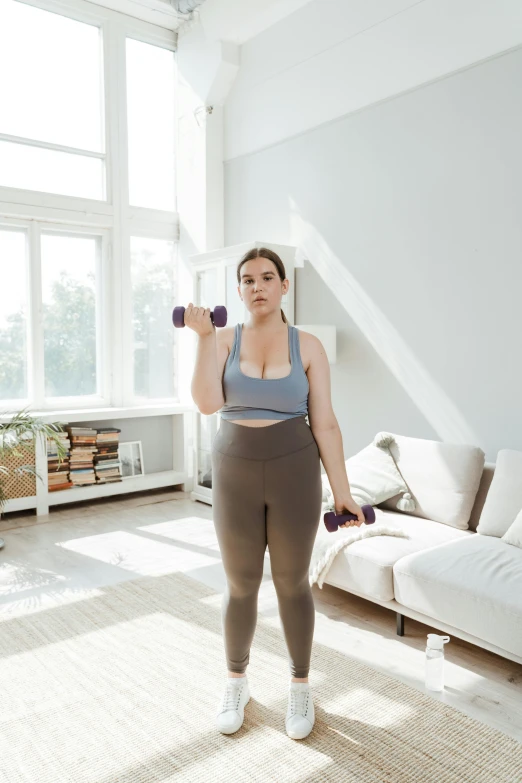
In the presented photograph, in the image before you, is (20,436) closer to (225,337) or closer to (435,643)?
(225,337)

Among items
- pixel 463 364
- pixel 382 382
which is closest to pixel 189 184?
pixel 382 382

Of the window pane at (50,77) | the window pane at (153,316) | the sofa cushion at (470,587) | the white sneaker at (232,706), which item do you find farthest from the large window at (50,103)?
the white sneaker at (232,706)

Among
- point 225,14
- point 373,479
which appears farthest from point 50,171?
point 373,479

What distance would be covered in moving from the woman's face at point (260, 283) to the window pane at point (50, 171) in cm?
363

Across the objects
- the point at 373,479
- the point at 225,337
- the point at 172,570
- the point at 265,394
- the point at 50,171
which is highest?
the point at 50,171

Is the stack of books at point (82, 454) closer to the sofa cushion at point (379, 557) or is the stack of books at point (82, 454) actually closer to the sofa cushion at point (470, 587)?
the sofa cushion at point (379, 557)

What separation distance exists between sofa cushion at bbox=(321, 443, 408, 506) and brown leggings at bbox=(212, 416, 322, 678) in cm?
140

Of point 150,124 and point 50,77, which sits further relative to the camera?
point 150,124

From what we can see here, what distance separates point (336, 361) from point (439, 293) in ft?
2.90

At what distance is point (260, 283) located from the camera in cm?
198

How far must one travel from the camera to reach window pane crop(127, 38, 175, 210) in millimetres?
5492

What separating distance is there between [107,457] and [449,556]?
10.5 feet

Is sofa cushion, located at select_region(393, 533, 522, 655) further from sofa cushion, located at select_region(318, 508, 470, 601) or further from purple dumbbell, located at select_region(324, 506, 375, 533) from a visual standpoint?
purple dumbbell, located at select_region(324, 506, 375, 533)

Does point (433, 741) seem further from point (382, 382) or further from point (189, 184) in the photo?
point (189, 184)
